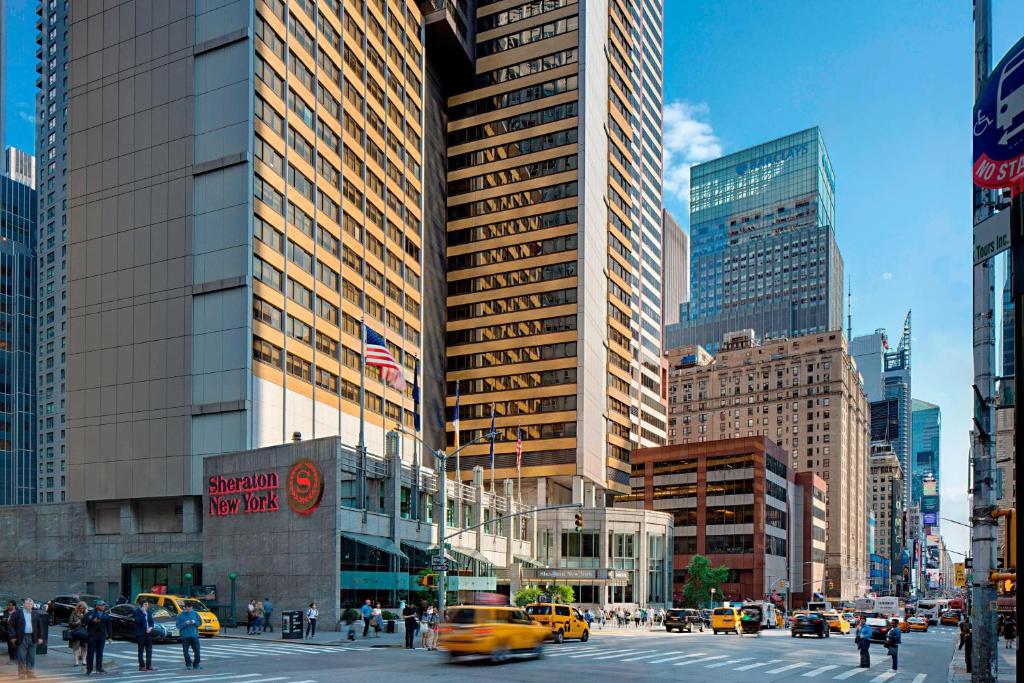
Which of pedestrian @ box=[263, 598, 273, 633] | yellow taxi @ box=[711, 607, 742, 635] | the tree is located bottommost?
the tree

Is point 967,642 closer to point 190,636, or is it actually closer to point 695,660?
point 695,660

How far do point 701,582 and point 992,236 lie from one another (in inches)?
4200

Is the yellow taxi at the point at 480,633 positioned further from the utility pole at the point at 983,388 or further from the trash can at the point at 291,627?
the utility pole at the point at 983,388

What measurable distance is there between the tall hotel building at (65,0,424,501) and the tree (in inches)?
2052

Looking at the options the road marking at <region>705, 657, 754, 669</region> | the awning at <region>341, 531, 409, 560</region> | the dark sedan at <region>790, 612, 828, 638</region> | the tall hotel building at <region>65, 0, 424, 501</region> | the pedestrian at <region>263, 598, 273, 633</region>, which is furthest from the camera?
the tall hotel building at <region>65, 0, 424, 501</region>

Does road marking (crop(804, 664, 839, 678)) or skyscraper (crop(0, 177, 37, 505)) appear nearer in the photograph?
road marking (crop(804, 664, 839, 678))

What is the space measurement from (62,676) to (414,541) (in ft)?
125

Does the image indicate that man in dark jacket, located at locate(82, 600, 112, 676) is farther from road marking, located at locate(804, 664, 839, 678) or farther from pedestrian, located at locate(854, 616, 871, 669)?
pedestrian, located at locate(854, 616, 871, 669)

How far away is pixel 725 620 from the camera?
6231 cm

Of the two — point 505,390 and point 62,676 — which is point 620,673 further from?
point 505,390

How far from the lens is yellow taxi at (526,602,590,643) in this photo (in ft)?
149

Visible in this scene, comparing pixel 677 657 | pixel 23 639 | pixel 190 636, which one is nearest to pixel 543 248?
pixel 677 657

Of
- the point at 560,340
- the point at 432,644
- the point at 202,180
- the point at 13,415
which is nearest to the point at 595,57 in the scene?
the point at 560,340

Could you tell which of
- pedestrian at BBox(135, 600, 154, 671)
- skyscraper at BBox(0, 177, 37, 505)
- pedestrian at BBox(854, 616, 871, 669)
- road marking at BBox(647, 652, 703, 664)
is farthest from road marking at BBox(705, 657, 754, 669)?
skyscraper at BBox(0, 177, 37, 505)
